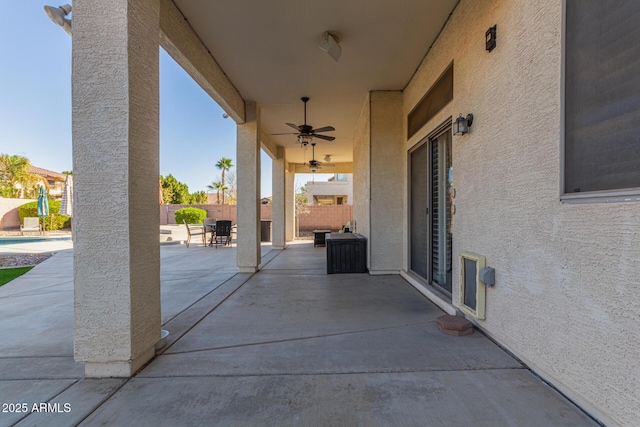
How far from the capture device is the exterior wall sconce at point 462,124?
9.28 ft

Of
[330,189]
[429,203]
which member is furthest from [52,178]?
[429,203]

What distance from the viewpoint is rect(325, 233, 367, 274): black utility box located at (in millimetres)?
5594

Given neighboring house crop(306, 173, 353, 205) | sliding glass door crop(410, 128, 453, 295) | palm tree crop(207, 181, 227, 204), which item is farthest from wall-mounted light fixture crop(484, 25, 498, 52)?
palm tree crop(207, 181, 227, 204)

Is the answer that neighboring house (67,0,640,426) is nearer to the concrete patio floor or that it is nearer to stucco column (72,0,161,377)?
stucco column (72,0,161,377)

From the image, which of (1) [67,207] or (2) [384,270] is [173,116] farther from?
(2) [384,270]

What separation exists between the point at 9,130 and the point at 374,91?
2272 centimetres

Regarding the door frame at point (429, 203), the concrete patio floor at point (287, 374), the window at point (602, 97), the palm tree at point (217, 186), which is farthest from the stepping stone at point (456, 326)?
the palm tree at point (217, 186)

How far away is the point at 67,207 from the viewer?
9617mm

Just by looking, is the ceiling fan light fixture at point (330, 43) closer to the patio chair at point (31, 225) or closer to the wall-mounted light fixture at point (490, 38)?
the wall-mounted light fixture at point (490, 38)

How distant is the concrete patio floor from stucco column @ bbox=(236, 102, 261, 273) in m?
2.01

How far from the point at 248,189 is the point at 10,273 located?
504 cm

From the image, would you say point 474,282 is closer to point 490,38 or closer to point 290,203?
point 490,38

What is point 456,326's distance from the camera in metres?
2.63

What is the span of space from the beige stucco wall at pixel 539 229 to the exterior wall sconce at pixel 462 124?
→ 0.10 metres
